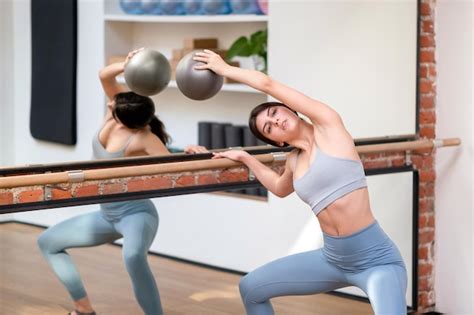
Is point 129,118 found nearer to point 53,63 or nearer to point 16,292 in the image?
point 16,292

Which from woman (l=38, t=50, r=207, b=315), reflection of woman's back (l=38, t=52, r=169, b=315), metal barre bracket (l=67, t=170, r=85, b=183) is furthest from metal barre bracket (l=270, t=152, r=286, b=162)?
metal barre bracket (l=67, t=170, r=85, b=183)

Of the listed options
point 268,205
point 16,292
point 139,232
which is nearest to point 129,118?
point 139,232

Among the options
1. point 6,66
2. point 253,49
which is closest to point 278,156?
point 253,49

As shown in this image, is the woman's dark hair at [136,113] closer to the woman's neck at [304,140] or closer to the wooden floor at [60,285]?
the wooden floor at [60,285]

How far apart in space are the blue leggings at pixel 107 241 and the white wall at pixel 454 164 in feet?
4.77

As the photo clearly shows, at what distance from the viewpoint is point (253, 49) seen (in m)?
6.12

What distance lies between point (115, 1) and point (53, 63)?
536mm

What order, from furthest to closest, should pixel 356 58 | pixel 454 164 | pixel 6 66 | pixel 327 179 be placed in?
pixel 6 66, pixel 356 58, pixel 454 164, pixel 327 179

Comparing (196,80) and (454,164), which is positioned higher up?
(196,80)

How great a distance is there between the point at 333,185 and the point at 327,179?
0.03 metres

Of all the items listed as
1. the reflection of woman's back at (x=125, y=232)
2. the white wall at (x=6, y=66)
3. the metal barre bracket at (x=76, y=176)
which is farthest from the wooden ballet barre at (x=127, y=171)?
the white wall at (x=6, y=66)

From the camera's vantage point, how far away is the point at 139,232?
4305 millimetres

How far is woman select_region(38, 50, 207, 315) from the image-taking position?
4.21 m

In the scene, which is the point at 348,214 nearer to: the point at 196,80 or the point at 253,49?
the point at 196,80
